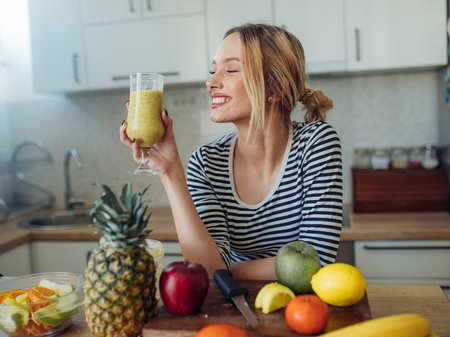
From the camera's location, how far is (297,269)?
3.32 ft

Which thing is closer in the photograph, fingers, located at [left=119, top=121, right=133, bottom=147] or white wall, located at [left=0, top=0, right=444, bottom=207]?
fingers, located at [left=119, top=121, right=133, bottom=147]

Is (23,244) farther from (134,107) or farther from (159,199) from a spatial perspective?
(134,107)

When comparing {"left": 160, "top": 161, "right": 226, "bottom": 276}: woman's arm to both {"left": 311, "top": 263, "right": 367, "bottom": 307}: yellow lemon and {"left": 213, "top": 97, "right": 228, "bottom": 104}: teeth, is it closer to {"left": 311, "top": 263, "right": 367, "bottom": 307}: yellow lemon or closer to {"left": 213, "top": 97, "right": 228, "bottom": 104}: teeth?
{"left": 213, "top": 97, "right": 228, "bottom": 104}: teeth

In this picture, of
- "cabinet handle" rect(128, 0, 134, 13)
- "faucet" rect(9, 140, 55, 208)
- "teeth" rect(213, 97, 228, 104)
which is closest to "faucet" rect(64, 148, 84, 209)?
"faucet" rect(9, 140, 55, 208)

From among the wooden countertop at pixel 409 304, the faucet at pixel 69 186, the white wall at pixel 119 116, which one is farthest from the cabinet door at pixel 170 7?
the wooden countertop at pixel 409 304

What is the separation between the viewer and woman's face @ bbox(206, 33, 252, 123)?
4.67 feet

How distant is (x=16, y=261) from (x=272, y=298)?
183 centimetres

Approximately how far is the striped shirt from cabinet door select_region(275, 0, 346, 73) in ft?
3.09

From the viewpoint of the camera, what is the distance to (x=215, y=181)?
5.00 ft

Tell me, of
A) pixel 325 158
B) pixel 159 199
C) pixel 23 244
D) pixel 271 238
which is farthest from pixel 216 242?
pixel 159 199

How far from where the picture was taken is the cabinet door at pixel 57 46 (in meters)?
2.66

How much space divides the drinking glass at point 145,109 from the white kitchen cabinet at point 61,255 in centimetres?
130

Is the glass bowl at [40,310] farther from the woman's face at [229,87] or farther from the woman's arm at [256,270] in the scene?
the woman's face at [229,87]

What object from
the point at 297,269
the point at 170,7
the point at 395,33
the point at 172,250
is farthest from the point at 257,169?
the point at 170,7
